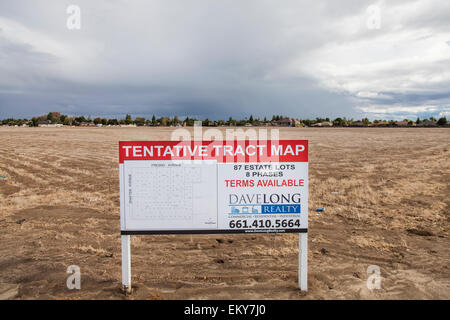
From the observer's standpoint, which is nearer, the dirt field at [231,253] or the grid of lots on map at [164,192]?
the grid of lots on map at [164,192]

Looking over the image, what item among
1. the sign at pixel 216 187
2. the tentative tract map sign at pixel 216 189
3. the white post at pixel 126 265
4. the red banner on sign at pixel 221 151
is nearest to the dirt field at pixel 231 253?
the white post at pixel 126 265

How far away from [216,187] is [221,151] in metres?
0.54

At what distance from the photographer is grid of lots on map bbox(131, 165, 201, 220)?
4.11m

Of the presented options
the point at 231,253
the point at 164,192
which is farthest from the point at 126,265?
the point at 231,253

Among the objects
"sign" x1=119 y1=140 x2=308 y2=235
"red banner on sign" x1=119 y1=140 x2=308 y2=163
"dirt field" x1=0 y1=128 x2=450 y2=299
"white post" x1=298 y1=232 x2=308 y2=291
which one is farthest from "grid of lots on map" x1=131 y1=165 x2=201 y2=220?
"white post" x1=298 y1=232 x2=308 y2=291

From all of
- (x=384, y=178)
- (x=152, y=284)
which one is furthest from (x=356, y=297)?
(x=384, y=178)

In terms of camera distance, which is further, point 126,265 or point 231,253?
point 231,253

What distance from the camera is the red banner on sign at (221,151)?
161 inches

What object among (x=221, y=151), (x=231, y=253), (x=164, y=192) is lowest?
(x=231, y=253)

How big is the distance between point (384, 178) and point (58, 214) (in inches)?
503

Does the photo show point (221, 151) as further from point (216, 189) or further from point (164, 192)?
point (164, 192)

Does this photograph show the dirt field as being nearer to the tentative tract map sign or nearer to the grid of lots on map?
the tentative tract map sign

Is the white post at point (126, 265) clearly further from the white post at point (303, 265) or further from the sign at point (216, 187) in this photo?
the white post at point (303, 265)

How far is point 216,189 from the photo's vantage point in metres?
4.18
